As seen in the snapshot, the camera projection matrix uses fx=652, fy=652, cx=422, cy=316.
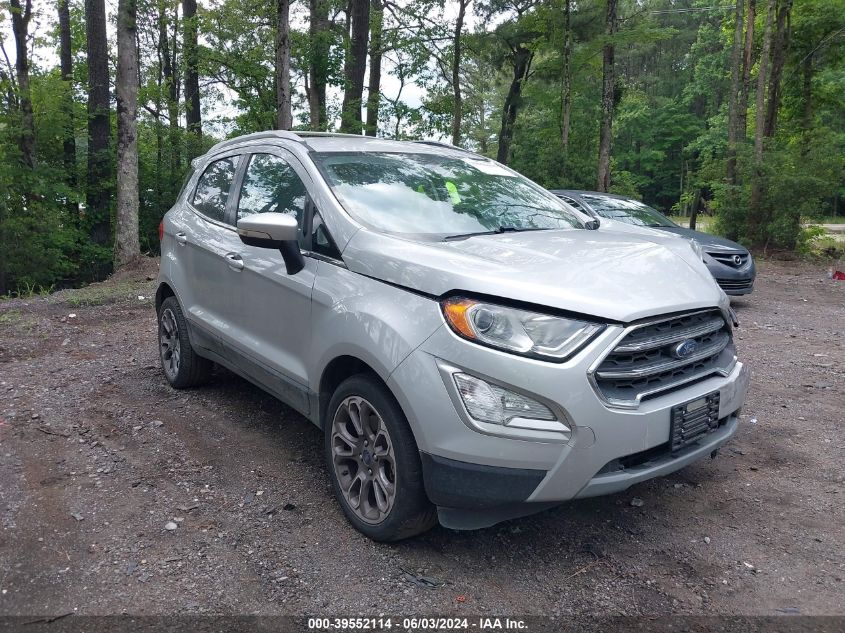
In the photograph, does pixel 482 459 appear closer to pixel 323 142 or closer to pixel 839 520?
pixel 839 520

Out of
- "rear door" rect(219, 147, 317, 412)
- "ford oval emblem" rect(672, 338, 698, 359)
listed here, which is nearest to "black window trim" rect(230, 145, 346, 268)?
"rear door" rect(219, 147, 317, 412)

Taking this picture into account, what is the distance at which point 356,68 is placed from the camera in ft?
55.3

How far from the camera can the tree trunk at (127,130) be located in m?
11.9

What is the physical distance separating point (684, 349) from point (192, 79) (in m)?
22.1

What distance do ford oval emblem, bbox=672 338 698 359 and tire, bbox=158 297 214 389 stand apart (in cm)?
353

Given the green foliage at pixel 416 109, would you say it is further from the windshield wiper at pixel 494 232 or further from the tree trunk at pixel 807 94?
the windshield wiper at pixel 494 232

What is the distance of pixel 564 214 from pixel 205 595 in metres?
2.96

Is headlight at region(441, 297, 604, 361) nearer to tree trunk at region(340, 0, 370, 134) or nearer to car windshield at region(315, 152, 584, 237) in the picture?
car windshield at region(315, 152, 584, 237)

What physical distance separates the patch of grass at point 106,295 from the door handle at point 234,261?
6098 millimetres

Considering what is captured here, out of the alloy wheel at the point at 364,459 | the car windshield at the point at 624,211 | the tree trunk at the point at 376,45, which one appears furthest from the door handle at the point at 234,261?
the tree trunk at the point at 376,45

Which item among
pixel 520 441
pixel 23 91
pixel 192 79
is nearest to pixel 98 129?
pixel 23 91

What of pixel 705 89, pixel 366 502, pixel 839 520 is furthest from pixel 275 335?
pixel 705 89

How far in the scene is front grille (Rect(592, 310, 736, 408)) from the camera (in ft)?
8.48

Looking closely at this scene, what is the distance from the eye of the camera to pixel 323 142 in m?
4.06
